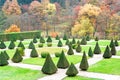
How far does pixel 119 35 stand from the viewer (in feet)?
173

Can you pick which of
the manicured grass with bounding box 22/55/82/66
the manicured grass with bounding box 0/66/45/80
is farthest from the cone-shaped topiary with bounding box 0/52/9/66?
the manicured grass with bounding box 22/55/82/66

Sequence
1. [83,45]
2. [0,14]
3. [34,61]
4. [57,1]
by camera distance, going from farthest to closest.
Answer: [57,1]
[0,14]
[83,45]
[34,61]

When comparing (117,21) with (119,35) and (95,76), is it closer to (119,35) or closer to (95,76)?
(119,35)

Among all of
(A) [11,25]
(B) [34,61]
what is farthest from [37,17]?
(B) [34,61]

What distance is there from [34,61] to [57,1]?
6193cm

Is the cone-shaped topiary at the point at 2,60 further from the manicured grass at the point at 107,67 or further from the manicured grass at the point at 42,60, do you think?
the manicured grass at the point at 107,67

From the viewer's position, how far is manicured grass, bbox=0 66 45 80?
21.0 m

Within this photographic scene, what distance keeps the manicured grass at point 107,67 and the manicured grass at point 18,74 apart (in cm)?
550

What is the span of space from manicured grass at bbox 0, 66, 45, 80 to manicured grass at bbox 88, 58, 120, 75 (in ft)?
18.1

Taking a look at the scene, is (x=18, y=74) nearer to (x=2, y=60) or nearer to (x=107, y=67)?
(x=2, y=60)

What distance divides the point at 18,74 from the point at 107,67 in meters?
9.06

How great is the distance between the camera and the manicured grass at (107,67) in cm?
2245

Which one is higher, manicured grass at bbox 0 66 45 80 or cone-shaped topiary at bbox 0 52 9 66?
cone-shaped topiary at bbox 0 52 9 66

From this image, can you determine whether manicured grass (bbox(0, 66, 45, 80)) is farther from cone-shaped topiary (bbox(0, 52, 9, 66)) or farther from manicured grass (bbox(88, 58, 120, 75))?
manicured grass (bbox(88, 58, 120, 75))
